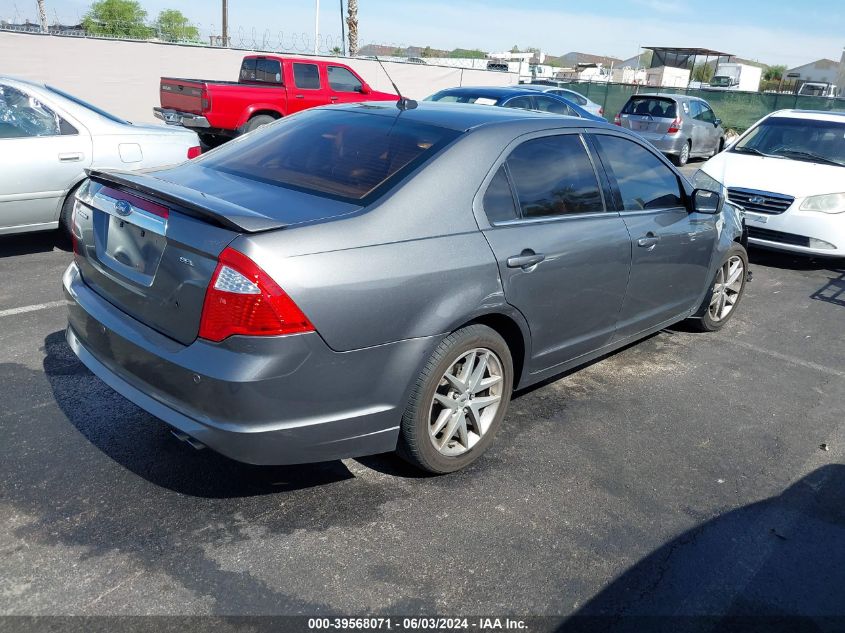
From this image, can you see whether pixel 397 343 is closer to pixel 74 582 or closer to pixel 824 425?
pixel 74 582

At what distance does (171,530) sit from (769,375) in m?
4.06

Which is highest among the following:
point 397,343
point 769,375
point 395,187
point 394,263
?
point 395,187

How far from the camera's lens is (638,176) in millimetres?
4445

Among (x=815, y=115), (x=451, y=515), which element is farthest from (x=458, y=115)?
(x=815, y=115)

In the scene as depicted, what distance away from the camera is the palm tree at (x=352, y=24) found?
96.3ft

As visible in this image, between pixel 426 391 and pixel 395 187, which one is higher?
pixel 395 187

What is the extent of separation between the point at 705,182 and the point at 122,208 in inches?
270

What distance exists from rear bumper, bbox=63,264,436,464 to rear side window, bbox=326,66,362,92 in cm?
Answer: 1308

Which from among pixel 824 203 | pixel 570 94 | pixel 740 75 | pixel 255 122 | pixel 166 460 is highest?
pixel 740 75

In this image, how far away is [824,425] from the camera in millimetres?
4316

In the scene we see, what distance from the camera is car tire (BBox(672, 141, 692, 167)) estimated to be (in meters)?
16.4

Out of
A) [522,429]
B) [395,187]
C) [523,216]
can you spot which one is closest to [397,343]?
[395,187]

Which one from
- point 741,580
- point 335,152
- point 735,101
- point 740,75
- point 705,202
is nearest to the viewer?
point 741,580

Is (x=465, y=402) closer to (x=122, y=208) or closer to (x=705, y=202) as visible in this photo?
(x=122, y=208)
